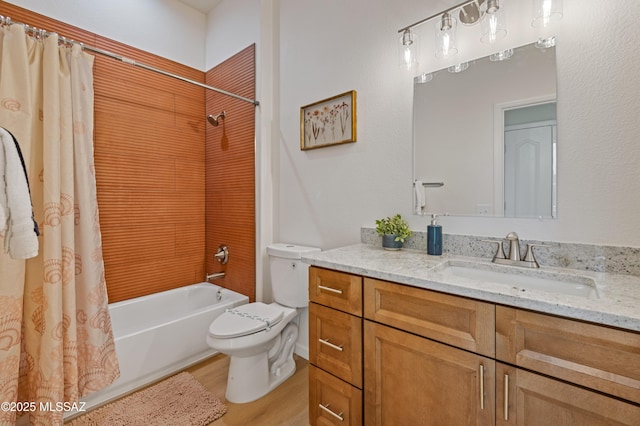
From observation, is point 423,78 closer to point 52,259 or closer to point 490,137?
point 490,137

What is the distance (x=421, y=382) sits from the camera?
38.5 inches

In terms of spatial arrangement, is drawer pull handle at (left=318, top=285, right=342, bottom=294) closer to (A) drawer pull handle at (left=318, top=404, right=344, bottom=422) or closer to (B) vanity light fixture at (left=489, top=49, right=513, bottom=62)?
(A) drawer pull handle at (left=318, top=404, right=344, bottom=422)

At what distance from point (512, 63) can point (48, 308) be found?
2.44 m

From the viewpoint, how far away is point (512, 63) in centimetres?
124

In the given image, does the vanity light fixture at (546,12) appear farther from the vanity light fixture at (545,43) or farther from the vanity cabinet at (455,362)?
the vanity cabinet at (455,362)

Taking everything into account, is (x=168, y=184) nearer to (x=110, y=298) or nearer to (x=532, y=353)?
(x=110, y=298)

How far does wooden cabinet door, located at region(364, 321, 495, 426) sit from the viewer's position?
86 centimetres

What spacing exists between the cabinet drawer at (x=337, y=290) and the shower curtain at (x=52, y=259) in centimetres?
129

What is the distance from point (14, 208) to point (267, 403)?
1499 mm

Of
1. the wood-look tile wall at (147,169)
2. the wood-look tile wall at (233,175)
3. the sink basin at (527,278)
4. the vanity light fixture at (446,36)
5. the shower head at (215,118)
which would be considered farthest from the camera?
the shower head at (215,118)

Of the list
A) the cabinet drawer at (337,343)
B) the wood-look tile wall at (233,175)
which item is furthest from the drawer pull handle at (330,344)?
the wood-look tile wall at (233,175)

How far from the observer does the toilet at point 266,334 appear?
1.61 meters

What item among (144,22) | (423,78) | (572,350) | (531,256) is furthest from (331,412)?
(144,22)

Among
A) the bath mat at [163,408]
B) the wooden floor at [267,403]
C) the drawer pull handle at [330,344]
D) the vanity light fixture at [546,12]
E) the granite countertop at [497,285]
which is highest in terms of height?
the vanity light fixture at [546,12]
